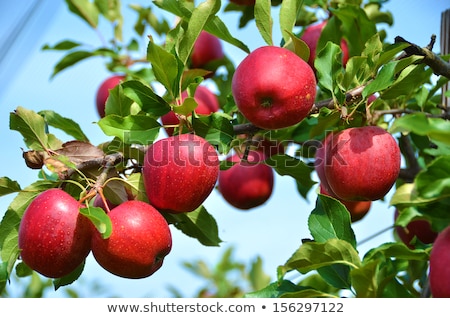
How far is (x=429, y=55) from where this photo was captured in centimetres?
139

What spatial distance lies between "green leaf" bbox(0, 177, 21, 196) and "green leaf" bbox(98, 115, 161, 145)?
225 millimetres

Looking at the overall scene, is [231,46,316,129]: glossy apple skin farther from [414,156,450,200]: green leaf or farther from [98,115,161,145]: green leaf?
[414,156,450,200]: green leaf

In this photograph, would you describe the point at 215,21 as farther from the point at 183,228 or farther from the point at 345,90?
the point at 183,228

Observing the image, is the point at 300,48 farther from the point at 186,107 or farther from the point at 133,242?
the point at 133,242

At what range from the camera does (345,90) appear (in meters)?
1.41

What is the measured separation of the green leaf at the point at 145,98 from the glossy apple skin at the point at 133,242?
9.0 inches

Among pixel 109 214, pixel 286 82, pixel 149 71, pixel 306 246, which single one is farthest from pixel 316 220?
pixel 149 71

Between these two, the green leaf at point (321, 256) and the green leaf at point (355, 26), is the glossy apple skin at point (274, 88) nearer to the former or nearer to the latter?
the green leaf at point (321, 256)

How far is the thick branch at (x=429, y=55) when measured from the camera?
53.4 inches

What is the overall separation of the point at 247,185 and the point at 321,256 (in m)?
1.06

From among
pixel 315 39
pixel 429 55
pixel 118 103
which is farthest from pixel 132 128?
pixel 315 39

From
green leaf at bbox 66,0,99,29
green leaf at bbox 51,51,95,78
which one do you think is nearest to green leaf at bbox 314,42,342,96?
green leaf at bbox 51,51,95,78
